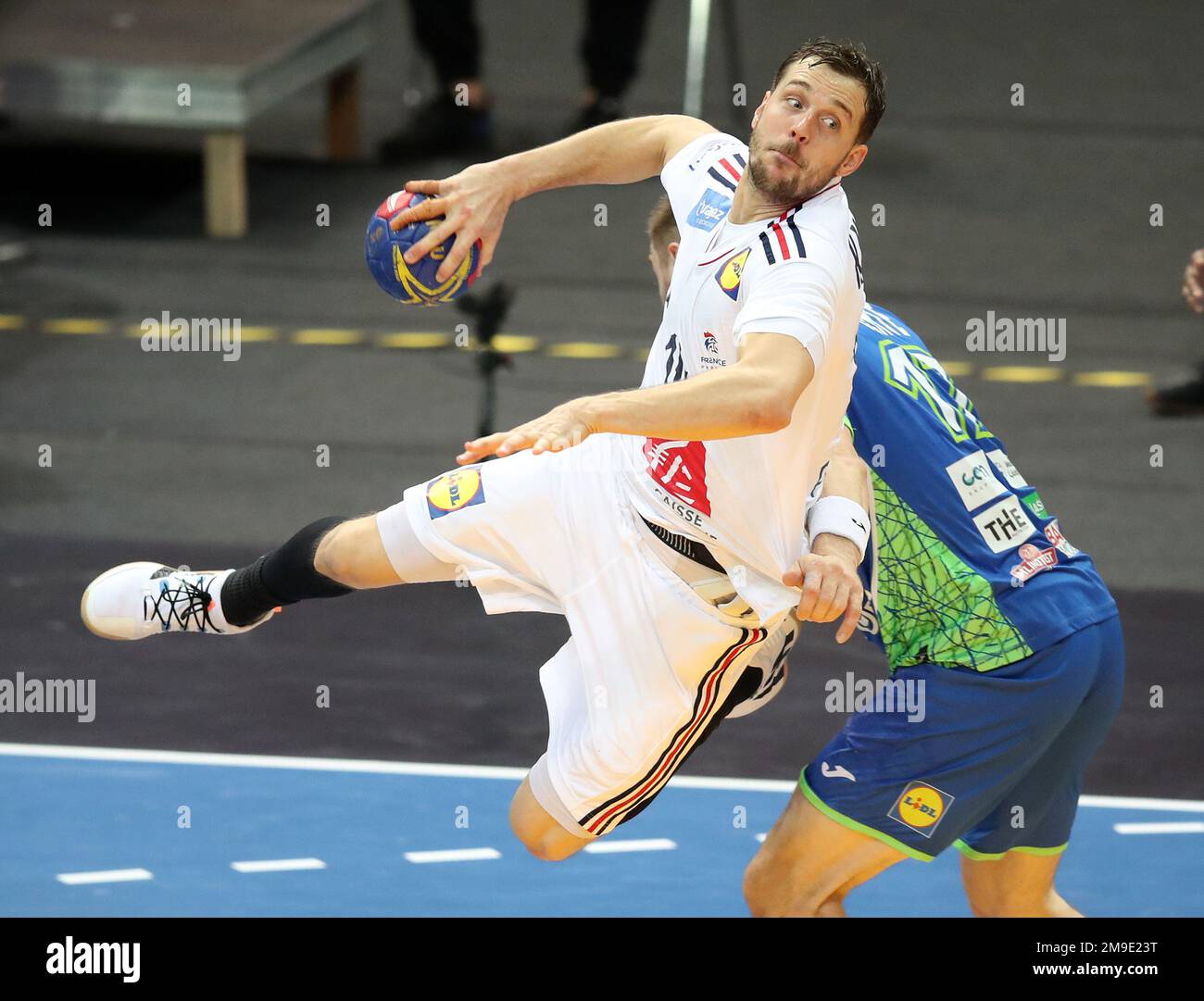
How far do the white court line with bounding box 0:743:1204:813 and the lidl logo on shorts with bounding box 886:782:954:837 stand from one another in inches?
75.5

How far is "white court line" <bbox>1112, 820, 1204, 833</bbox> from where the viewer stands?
251 inches

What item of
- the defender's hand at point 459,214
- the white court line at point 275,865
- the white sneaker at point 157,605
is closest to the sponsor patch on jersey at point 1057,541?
the defender's hand at point 459,214

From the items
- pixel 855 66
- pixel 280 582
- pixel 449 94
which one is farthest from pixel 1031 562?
pixel 449 94

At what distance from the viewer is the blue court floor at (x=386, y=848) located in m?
5.76

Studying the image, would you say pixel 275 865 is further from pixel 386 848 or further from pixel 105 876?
pixel 105 876

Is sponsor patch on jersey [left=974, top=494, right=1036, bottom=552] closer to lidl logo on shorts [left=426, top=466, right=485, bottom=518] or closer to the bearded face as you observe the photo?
the bearded face

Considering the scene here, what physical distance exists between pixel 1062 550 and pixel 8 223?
950 centimetres

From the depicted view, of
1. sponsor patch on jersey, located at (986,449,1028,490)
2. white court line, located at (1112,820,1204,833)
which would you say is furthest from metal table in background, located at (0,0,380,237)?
sponsor patch on jersey, located at (986,449,1028,490)

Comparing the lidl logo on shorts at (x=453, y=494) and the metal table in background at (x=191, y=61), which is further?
the metal table in background at (x=191, y=61)

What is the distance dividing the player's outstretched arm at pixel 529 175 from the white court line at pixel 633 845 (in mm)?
2159

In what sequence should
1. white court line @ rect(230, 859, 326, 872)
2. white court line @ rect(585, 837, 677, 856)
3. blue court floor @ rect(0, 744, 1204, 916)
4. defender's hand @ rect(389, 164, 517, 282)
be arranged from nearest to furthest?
defender's hand @ rect(389, 164, 517, 282) < blue court floor @ rect(0, 744, 1204, 916) < white court line @ rect(230, 859, 326, 872) < white court line @ rect(585, 837, 677, 856)

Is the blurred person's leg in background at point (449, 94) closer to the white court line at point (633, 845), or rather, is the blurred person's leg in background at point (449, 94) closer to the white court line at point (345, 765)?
the white court line at point (345, 765)

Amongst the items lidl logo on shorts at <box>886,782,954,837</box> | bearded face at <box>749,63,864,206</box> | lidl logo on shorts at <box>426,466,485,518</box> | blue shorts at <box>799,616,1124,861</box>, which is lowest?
lidl logo on shorts at <box>886,782,954,837</box>

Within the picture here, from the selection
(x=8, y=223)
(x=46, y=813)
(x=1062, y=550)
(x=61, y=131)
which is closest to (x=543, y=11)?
(x=61, y=131)
